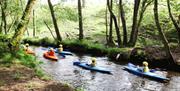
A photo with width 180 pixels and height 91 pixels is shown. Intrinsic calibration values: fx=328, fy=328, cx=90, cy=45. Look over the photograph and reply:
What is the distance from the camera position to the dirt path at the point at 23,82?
9.55m

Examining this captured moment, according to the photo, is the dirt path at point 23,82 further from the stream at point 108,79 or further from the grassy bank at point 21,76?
the stream at point 108,79

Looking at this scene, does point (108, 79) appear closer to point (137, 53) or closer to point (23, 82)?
point (137, 53)

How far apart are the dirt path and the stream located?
3.37 metres

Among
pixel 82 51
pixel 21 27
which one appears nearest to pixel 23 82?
pixel 21 27

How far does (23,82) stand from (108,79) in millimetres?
7084

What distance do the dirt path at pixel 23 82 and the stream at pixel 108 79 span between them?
337 cm

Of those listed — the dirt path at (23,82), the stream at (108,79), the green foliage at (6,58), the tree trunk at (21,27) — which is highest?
the tree trunk at (21,27)

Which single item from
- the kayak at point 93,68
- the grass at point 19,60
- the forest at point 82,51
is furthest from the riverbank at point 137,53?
the grass at point 19,60

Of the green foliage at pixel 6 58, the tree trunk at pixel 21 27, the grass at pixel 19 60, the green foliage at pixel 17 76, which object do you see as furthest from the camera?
the tree trunk at pixel 21 27

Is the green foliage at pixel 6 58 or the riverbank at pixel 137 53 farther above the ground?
the green foliage at pixel 6 58

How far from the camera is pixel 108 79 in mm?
16531

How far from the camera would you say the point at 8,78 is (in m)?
10.5

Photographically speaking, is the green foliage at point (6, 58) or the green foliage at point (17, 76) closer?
the green foliage at point (17, 76)

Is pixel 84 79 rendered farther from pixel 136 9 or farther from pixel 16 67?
pixel 136 9
